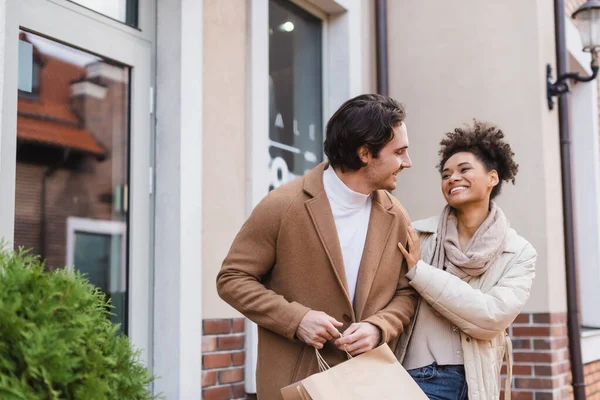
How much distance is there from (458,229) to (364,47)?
2.89 metres

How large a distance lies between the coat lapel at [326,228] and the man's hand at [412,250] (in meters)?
0.28

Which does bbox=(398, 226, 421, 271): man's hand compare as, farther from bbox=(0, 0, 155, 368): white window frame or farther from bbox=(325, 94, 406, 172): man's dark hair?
bbox=(0, 0, 155, 368): white window frame

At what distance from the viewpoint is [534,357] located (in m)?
5.25

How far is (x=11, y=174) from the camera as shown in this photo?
3033mm

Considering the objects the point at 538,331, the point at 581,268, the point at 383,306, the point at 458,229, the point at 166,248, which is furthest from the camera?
the point at 581,268

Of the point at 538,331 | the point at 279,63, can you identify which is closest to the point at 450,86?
the point at 279,63

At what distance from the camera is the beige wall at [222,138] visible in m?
3.85

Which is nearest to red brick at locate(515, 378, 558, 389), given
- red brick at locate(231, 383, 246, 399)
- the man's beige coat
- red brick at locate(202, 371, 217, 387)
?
red brick at locate(231, 383, 246, 399)

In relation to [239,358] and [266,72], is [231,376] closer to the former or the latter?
[239,358]

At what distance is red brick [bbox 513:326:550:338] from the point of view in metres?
5.23

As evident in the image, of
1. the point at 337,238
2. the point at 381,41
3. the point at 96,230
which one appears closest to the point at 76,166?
the point at 96,230

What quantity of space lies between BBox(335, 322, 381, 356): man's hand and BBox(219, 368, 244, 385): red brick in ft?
5.09

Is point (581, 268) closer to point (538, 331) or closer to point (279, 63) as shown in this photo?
point (538, 331)

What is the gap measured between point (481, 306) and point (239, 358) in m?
1.66
